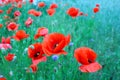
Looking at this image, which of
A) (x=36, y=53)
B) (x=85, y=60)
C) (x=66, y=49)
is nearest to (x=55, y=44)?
(x=36, y=53)

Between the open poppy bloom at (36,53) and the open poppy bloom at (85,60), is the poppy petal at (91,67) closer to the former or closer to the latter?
the open poppy bloom at (85,60)

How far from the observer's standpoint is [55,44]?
4.72 feet

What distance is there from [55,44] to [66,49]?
32.7 inches

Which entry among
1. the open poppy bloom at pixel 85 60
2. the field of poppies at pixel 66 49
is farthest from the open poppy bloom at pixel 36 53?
the open poppy bloom at pixel 85 60

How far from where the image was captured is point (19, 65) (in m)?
2.21

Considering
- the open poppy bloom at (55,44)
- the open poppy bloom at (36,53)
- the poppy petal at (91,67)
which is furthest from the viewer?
the open poppy bloom at (36,53)

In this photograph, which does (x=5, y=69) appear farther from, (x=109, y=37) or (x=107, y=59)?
(x=109, y=37)

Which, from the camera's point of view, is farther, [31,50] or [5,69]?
[5,69]

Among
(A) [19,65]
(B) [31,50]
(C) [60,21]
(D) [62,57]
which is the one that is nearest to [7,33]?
(C) [60,21]

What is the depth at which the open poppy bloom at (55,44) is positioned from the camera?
1312 millimetres

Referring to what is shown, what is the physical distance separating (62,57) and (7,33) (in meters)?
1.61

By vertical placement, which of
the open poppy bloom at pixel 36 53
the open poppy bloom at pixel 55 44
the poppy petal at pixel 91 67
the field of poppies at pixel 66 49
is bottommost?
the field of poppies at pixel 66 49

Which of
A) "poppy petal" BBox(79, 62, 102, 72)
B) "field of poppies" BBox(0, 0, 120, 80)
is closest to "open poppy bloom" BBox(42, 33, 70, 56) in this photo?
"field of poppies" BBox(0, 0, 120, 80)

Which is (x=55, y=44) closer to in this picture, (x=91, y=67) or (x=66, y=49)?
(x=91, y=67)
